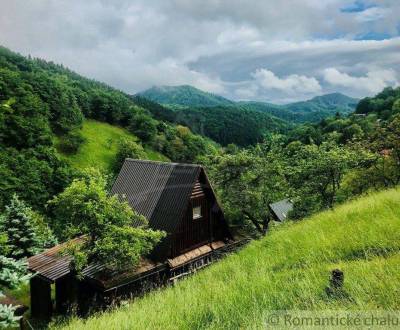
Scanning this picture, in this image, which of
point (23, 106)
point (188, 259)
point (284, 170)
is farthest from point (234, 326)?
point (23, 106)

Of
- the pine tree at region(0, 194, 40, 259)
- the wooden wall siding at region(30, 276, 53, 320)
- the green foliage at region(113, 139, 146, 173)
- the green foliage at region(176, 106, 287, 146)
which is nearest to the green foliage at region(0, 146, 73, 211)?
the green foliage at region(113, 139, 146, 173)

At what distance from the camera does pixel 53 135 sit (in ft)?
265

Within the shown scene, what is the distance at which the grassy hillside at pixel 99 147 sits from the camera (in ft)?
261

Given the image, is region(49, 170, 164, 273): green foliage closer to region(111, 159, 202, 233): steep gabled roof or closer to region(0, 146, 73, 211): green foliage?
region(111, 159, 202, 233): steep gabled roof

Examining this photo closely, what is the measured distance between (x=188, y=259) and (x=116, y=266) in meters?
5.31

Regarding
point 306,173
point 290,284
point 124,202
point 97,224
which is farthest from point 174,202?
point 290,284

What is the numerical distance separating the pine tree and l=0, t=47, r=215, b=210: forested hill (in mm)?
9023

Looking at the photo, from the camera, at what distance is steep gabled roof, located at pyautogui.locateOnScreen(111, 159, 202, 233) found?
21.2 metres

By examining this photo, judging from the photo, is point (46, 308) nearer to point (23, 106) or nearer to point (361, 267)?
point (361, 267)

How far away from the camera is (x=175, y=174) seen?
73.3 feet

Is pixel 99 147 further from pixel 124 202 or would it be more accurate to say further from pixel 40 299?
pixel 124 202

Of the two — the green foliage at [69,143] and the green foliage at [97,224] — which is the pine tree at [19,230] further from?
the green foliage at [69,143]

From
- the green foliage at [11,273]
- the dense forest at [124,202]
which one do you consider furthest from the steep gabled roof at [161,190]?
the green foliage at [11,273]

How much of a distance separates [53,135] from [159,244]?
68.9 m
